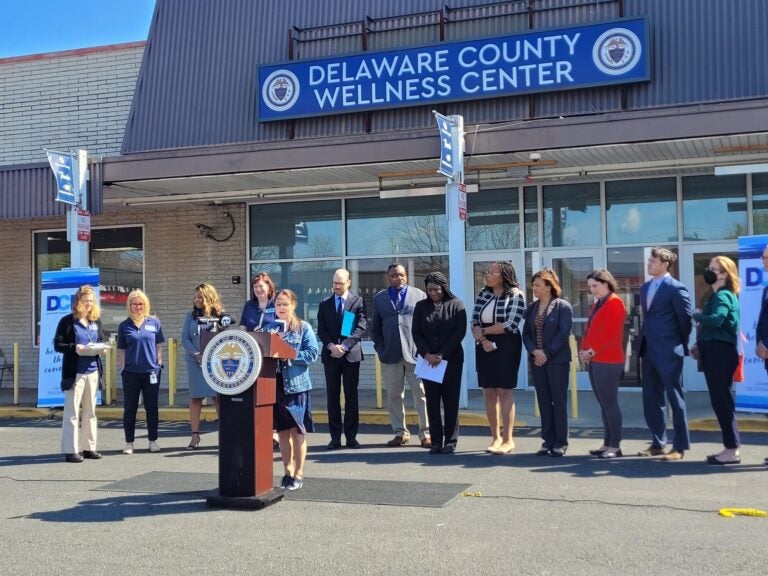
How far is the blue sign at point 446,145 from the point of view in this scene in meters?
10.4

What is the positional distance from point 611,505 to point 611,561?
4.41 feet

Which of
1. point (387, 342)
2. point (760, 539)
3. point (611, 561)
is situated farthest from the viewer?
point (387, 342)

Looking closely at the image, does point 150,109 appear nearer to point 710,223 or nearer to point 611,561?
point 710,223

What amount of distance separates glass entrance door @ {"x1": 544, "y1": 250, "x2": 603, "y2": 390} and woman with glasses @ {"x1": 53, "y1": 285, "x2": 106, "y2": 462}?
23.2 feet

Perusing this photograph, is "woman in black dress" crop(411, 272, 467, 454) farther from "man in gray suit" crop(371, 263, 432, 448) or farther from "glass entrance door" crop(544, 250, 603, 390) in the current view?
"glass entrance door" crop(544, 250, 603, 390)

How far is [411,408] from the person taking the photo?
11422 mm

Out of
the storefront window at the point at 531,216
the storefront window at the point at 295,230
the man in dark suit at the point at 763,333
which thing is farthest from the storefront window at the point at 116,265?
A: the man in dark suit at the point at 763,333

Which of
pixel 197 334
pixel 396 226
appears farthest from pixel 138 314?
pixel 396 226

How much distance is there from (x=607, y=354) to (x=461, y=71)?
6452mm

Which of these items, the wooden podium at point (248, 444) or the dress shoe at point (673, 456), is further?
the dress shoe at point (673, 456)

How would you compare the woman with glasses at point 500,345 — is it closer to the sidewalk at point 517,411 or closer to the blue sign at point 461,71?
the sidewalk at point 517,411

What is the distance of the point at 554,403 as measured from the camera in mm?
8273

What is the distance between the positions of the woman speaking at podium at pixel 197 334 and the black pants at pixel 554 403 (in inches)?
136

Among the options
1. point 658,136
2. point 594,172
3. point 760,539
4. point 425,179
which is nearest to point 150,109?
point 425,179
